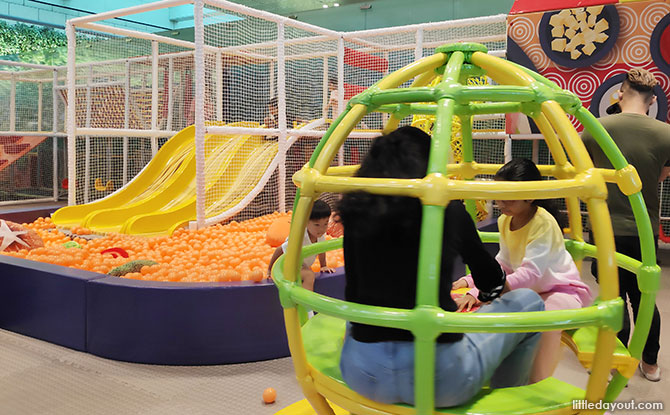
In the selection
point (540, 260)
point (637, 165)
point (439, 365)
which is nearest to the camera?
point (439, 365)

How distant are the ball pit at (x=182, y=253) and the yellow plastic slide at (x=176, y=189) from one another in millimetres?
283

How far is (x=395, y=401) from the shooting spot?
4.58 ft

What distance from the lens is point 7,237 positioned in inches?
182

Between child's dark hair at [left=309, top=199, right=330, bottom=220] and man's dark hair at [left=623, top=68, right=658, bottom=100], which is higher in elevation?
man's dark hair at [left=623, top=68, right=658, bottom=100]

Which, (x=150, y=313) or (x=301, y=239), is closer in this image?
(x=301, y=239)

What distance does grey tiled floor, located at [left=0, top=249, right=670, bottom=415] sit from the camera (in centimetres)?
258

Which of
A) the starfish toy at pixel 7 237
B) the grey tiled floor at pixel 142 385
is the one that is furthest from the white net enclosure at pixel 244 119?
the grey tiled floor at pixel 142 385

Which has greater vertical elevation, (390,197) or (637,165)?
(637,165)

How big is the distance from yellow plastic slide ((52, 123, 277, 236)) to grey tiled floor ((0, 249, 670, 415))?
2567 millimetres

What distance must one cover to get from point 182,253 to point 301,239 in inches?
132

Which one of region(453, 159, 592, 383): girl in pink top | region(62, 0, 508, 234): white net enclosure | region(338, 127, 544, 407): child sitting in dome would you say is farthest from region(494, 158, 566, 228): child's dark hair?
region(62, 0, 508, 234): white net enclosure

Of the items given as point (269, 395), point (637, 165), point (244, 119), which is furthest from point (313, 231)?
point (244, 119)

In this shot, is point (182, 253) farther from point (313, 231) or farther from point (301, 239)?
point (301, 239)

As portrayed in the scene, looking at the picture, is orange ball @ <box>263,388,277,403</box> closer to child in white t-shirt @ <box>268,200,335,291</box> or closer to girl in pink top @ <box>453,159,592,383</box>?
child in white t-shirt @ <box>268,200,335,291</box>
